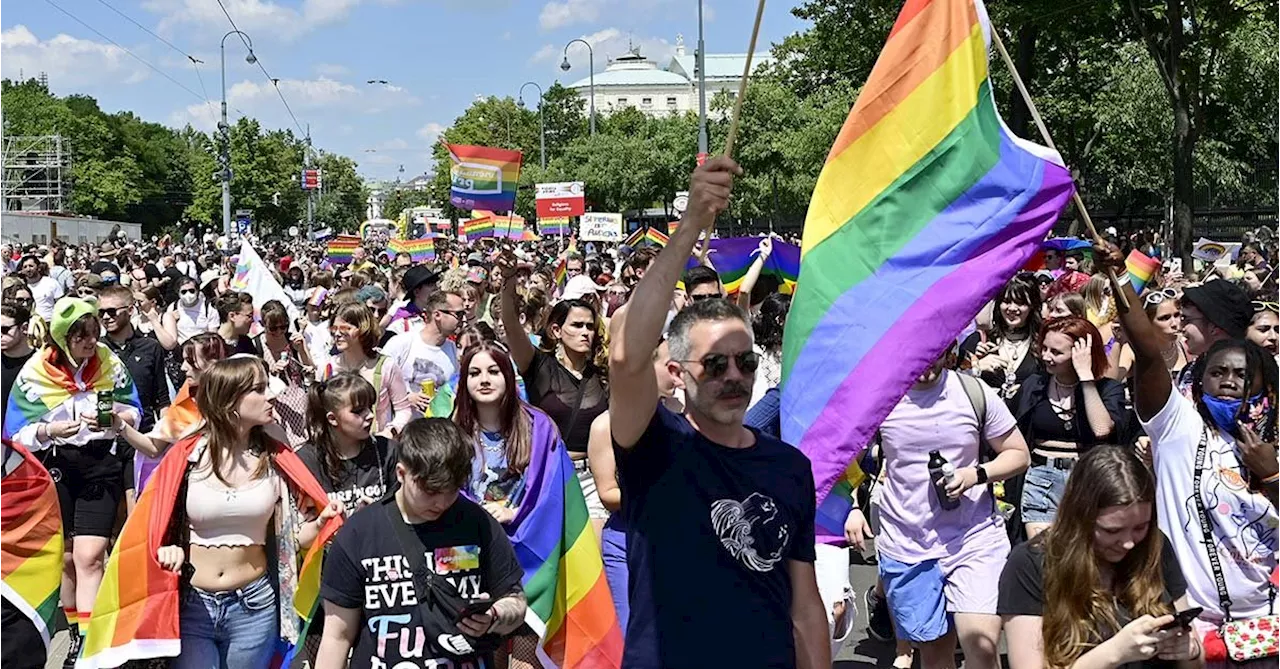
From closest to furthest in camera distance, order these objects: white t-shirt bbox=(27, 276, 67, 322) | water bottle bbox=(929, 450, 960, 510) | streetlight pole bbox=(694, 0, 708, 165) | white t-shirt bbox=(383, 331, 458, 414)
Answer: water bottle bbox=(929, 450, 960, 510)
white t-shirt bbox=(383, 331, 458, 414)
white t-shirt bbox=(27, 276, 67, 322)
streetlight pole bbox=(694, 0, 708, 165)

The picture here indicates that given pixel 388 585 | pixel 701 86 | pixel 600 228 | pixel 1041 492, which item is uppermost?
pixel 701 86

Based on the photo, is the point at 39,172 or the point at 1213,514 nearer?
the point at 1213,514

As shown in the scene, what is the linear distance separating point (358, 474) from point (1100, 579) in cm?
311

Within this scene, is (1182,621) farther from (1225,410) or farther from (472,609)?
(472,609)

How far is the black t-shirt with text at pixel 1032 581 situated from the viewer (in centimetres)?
367

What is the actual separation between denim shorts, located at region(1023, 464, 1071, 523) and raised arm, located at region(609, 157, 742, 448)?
12.6 ft

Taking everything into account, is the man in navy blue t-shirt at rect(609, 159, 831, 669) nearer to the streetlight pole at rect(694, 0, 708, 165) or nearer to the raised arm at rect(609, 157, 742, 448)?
the raised arm at rect(609, 157, 742, 448)

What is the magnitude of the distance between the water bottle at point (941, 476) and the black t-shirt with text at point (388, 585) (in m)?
2.21

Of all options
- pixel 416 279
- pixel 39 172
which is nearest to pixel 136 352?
pixel 416 279

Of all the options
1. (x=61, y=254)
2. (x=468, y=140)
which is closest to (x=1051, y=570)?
(x=61, y=254)

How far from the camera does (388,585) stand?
4.25 metres

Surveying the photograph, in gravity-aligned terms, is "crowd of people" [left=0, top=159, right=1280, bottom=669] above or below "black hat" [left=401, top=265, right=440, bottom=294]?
below

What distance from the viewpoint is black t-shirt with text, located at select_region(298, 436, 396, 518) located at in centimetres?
564

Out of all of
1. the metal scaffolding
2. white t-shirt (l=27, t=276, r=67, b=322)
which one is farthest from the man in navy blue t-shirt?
the metal scaffolding
